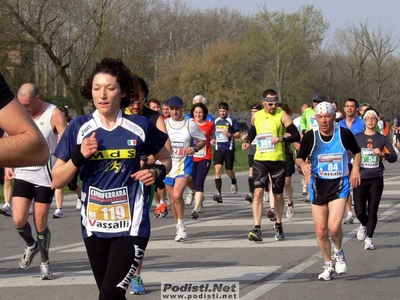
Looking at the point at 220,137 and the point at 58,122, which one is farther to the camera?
the point at 220,137

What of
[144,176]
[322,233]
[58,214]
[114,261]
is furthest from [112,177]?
[58,214]

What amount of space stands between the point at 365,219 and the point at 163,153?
530 cm

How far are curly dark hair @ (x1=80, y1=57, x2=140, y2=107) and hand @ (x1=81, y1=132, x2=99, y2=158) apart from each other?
0.55m

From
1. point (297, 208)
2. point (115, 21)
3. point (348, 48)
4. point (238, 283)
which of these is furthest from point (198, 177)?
point (348, 48)

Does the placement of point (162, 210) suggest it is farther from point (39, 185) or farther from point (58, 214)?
point (39, 185)

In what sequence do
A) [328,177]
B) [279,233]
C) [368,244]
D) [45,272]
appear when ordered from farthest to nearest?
[279,233] < [368,244] < [328,177] < [45,272]

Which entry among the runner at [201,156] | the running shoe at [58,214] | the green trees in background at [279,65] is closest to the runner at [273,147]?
the runner at [201,156]

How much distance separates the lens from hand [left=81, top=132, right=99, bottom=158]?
496cm

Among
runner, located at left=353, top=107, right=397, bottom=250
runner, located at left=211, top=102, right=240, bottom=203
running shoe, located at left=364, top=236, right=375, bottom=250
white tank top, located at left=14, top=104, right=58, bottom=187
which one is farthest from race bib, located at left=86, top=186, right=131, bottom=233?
runner, located at left=211, top=102, right=240, bottom=203

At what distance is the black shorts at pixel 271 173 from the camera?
10.8 meters

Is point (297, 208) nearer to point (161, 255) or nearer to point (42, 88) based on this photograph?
point (161, 255)

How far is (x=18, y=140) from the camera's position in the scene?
264 cm

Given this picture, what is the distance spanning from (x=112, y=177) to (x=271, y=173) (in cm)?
593

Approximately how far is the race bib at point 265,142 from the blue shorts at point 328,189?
8.62 ft
